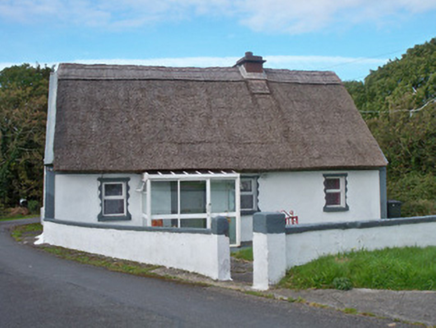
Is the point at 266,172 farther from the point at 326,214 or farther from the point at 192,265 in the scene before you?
the point at 192,265

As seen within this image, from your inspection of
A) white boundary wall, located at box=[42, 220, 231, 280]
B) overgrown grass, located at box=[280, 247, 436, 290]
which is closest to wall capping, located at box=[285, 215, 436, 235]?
overgrown grass, located at box=[280, 247, 436, 290]

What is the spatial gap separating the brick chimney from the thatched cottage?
1.5 inches

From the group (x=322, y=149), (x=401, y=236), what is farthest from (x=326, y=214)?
(x=401, y=236)

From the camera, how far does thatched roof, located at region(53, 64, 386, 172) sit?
619 inches

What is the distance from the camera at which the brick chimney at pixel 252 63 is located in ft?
64.4

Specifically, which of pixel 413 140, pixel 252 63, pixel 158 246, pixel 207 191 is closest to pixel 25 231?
pixel 207 191

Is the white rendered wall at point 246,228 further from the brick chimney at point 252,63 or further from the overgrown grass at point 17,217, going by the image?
the overgrown grass at point 17,217

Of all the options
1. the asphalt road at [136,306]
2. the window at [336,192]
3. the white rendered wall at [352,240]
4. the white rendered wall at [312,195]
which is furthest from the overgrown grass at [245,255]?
the window at [336,192]

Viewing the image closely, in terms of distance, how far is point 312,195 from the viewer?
17.1m

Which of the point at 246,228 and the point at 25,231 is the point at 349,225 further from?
the point at 25,231

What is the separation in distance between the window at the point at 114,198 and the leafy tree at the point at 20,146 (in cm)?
2073

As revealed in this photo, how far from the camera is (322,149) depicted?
17.3 metres

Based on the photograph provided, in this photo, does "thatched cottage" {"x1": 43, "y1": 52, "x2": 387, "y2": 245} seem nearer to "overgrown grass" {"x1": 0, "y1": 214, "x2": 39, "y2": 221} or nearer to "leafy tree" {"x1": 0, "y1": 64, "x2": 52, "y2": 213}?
"overgrown grass" {"x1": 0, "y1": 214, "x2": 39, "y2": 221}

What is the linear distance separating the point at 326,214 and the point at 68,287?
10.5 m
